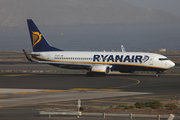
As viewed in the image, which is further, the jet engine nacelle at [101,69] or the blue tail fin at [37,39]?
the blue tail fin at [37,39]

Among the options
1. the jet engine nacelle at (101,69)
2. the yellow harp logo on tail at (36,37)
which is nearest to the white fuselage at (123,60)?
the jet engine nacelle at (101,69)

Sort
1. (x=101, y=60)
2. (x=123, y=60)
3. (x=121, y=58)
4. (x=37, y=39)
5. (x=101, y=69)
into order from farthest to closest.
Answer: (x=37, y=39)
(x=101, y=60)
(x=121, y=58)
(x=123, y=60)
(x=101, y=69)

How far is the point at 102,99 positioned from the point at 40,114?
28.2ft

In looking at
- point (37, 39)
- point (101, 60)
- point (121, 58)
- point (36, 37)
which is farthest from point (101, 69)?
point (36, 37)

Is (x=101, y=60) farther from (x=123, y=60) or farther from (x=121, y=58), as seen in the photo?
(x=123, y=60)

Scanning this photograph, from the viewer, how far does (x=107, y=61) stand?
54.0 m

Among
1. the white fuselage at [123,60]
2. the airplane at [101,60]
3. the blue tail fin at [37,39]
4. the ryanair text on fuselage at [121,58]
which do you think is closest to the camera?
the white fuselage at [123,60]

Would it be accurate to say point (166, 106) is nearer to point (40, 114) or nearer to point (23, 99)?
point (40, 114)

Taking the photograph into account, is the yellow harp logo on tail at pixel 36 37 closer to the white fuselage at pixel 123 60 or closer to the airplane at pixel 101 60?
the airplane at pixel 101 60

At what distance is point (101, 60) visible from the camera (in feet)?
178

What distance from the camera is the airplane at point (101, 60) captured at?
52031 mm

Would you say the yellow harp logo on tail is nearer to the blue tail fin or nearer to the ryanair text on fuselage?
the blue tail fin

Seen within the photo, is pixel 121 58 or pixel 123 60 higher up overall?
pixel 121 58

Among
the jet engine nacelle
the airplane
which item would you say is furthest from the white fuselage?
the jet engine nacelle
